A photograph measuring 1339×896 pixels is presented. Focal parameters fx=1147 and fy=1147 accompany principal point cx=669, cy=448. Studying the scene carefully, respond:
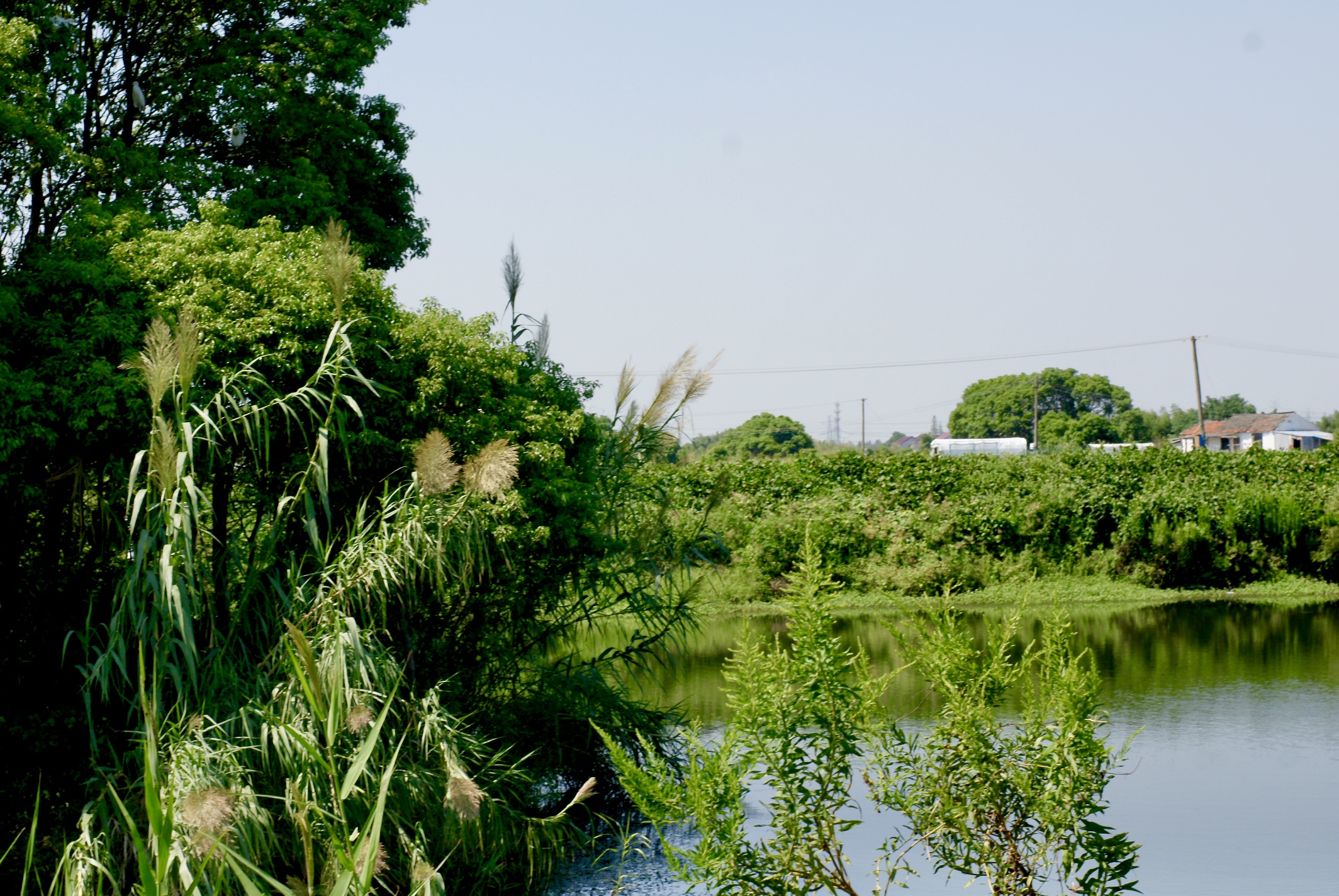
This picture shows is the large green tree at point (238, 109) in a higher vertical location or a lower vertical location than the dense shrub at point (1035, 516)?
higher

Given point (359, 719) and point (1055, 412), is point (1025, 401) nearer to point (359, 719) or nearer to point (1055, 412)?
point (1055, 412)

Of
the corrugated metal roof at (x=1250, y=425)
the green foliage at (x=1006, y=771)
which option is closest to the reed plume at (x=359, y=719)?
the green foliage at (x=1006, y=771)

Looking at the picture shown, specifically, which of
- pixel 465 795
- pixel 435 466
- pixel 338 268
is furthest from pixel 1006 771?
pixel 338 268

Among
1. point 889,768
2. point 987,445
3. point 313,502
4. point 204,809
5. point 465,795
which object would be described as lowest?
point 889,768

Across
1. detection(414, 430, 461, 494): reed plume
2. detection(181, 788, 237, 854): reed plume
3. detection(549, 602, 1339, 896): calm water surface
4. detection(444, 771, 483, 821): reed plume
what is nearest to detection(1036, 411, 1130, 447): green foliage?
detection(549, 602, 1339, 896): calm water surface

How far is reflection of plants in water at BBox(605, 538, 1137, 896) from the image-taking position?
13.4 ft

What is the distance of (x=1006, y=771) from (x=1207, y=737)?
17.5ft

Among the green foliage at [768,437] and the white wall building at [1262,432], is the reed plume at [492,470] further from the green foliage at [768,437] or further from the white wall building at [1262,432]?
the white wall building at [1262,432]

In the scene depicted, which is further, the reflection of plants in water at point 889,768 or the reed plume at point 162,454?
the reflection of plants in water at point 889,768

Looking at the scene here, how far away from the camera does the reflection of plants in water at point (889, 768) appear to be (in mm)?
4074

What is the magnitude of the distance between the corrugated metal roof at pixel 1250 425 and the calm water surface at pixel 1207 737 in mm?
46109

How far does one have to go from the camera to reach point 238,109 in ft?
30.4

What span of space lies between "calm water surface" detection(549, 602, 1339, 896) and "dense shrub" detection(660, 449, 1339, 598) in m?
2.48

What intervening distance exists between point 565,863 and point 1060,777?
3113 millimetres
